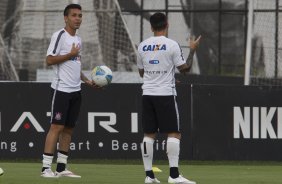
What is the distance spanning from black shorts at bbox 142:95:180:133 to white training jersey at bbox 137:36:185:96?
8 centimetres

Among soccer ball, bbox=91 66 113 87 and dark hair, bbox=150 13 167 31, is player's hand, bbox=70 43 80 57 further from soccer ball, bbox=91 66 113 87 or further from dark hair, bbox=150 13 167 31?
dark hair, bbox=150 13 167 31

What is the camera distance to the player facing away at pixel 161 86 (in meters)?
12.3

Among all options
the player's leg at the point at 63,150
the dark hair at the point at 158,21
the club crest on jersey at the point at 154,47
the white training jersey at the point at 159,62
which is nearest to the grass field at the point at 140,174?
the player's leg at the point at 63,150

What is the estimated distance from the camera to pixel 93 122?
741 inches

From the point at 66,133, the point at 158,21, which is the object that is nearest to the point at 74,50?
the point at 66,133

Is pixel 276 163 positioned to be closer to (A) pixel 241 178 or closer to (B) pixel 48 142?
(A) pixel 241 178

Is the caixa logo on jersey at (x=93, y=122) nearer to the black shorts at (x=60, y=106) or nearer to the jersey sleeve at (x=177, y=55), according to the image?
the black shorts at (x=60, y=106)

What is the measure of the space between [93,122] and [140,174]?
4408mm

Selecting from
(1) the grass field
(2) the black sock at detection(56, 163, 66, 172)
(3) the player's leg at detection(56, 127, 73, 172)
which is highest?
(3) the player's leg at detection(56, 127, 73, 172)

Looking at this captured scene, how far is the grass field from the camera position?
12758 millimetres

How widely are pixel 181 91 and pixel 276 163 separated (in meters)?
2.28

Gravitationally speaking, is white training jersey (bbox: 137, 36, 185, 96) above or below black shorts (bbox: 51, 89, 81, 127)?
above

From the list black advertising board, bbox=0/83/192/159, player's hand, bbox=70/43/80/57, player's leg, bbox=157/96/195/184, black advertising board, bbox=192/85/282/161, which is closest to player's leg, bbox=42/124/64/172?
player's hand, bbox=70/43/80/57

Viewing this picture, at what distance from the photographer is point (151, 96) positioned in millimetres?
12469
